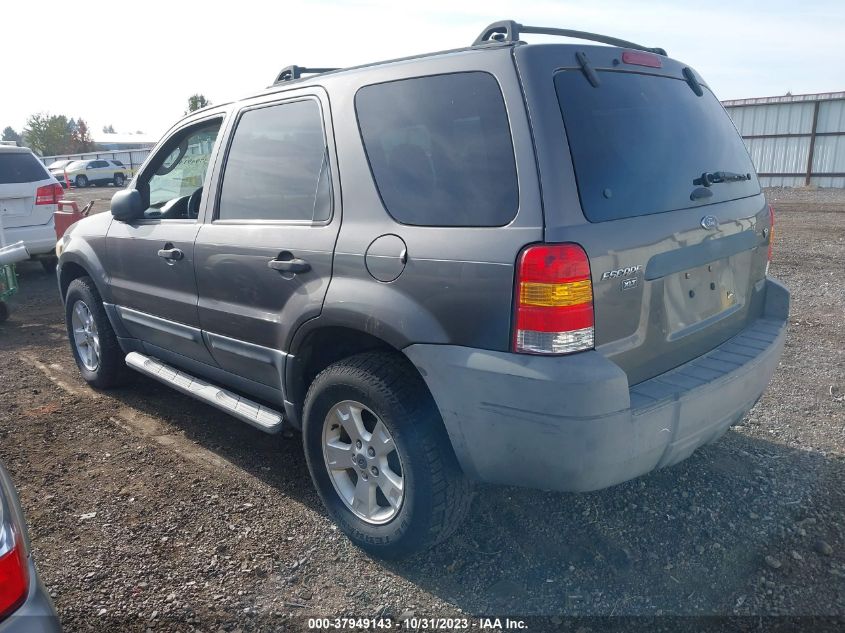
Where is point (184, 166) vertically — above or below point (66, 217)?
above

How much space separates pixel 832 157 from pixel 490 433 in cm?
2206

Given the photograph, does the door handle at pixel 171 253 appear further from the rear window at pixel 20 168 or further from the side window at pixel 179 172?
the rear window at pixel 20 168

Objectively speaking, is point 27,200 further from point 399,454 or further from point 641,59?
point 641,59


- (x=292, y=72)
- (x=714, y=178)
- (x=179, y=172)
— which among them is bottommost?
(x=714, y=178)

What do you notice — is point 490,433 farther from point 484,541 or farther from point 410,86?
point 410,86

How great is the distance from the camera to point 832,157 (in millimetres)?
20266

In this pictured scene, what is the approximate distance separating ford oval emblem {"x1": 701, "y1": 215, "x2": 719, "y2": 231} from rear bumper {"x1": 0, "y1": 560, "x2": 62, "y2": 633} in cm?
254

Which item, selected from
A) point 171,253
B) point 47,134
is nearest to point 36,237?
point 171,253

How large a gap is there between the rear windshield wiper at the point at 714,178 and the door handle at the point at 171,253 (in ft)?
8.69

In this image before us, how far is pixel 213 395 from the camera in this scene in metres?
3.76

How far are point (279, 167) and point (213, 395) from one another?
131cm

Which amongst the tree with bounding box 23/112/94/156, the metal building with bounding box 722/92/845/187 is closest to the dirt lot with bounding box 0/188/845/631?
the metal building with bounding box 722/92/845/187

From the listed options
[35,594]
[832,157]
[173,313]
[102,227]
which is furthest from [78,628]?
[832,157]

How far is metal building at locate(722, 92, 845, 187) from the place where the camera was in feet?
66.0
